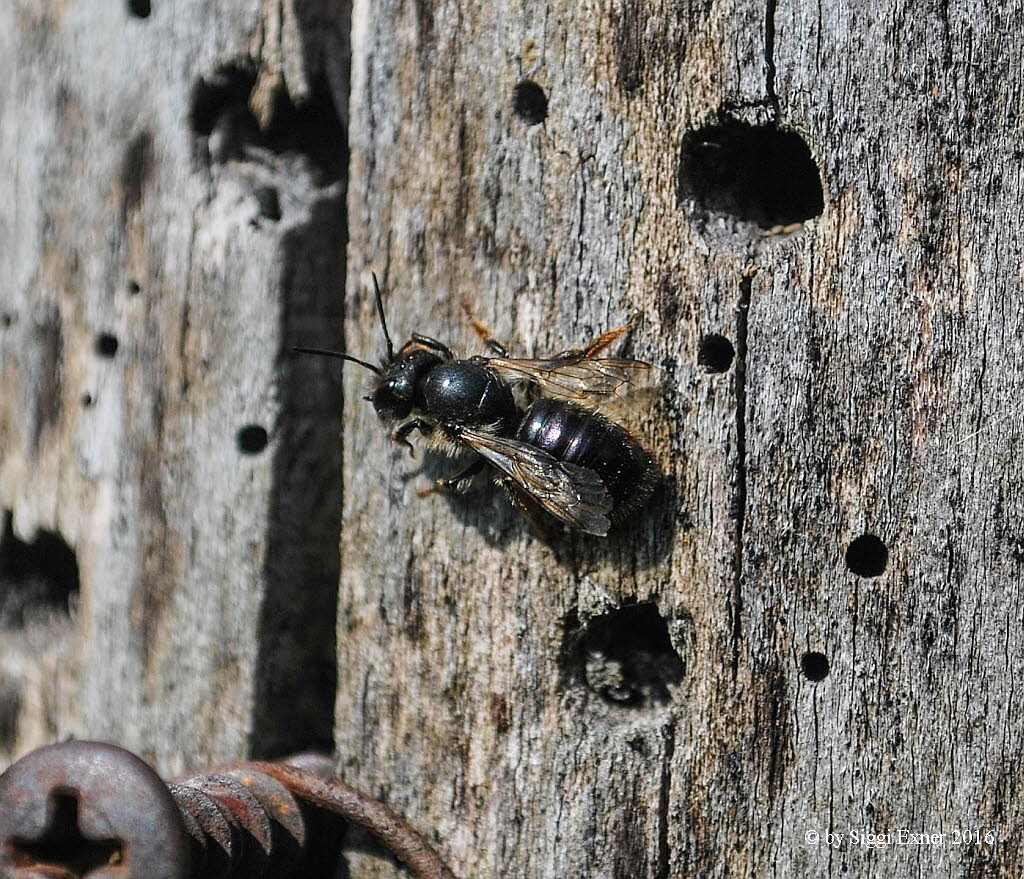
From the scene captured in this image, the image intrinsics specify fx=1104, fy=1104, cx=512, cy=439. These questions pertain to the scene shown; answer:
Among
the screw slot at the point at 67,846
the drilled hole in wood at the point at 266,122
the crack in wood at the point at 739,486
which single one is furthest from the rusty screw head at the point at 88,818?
the drilled hole in wood at the point at 266,122

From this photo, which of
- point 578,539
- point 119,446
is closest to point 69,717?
point 119,446

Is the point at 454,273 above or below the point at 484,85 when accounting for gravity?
below

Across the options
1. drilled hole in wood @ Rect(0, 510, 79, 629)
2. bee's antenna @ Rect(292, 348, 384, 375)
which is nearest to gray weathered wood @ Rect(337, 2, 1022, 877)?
bee's antenna @ Rect(292, 348, 384, 375)

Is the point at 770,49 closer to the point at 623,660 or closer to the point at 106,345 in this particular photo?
the point at 623,660

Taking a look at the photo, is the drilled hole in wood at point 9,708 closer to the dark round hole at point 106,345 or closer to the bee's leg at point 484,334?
the dark round hole at point 106,345

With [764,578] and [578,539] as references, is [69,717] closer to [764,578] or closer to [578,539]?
[578,539]

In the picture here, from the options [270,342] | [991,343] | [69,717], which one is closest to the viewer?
[991,343]
